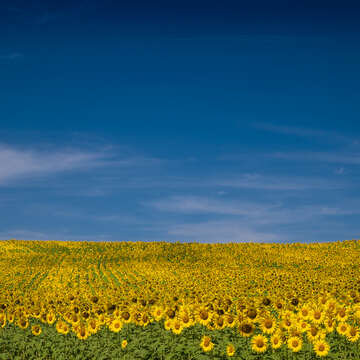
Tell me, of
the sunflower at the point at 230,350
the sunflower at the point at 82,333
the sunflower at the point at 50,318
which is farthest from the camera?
the sunflower at the point at 50,318

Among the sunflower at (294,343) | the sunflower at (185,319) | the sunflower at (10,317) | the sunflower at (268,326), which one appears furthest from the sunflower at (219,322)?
the sunflower at (10,317)

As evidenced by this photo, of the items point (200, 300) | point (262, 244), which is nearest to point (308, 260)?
point (262, 244)

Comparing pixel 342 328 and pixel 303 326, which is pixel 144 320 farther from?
pixel 342 328

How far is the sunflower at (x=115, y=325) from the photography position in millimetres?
11242

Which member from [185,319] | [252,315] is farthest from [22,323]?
[252,315]

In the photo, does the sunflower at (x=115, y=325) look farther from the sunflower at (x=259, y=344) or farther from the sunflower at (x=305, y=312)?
the sunflower at (x=305, y=312)

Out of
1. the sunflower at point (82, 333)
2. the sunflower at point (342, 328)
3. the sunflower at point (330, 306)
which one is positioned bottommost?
the sunflower at point (82, 333)

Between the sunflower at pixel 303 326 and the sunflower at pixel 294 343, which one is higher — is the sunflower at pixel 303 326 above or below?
above

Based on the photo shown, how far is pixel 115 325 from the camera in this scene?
11352mm

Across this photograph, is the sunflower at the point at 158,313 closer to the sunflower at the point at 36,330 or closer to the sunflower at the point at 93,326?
the sunflower at the point at 93,326

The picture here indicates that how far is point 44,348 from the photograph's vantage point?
38.2ft

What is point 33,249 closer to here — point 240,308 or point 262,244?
point 262,244

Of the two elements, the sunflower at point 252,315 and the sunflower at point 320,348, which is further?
the sunflower at point 252,315

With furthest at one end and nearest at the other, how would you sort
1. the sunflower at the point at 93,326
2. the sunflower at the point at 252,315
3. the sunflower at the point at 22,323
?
the sunflower at the point at 22,323 → the sunflower at the point at 93,326 → the sunflower at the point at 252,315
